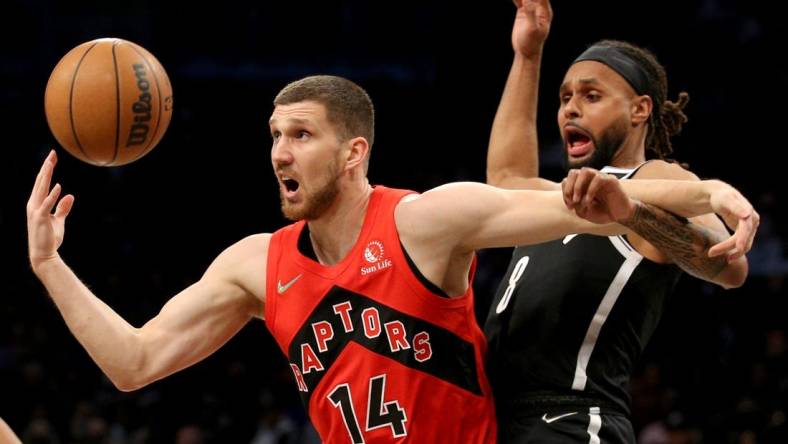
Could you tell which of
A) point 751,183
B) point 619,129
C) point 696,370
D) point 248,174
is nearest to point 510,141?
point 619,129

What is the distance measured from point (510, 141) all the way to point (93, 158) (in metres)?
1.70

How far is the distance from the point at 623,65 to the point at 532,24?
0.50m

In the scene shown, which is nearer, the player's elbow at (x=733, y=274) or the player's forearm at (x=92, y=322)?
the player's elbow at (x=733, y=274)

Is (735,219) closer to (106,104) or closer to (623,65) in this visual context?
(623,65)

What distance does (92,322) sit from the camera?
13.5 ft

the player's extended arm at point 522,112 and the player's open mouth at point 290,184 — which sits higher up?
the player's extended arm at point 522,112

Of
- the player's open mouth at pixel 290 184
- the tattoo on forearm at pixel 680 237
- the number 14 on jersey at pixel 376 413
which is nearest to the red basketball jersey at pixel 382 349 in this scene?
the number 14 on jersey at pixel 376 413

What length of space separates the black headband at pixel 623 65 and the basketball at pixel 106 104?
66.5 inches

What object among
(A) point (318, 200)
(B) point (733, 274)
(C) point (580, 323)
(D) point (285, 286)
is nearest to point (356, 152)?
(A) point (318, 200)

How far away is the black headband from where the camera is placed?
4.40 meters

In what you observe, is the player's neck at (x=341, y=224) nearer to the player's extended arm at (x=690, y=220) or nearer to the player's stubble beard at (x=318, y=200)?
the player's stubble beard at (x=318, y=200)

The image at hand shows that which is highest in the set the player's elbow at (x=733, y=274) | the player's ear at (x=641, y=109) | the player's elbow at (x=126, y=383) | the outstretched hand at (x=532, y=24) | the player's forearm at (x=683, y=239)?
the outstretched hand at (x=532, y=24)

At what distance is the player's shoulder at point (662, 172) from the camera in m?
4.06

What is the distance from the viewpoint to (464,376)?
12.8ft
